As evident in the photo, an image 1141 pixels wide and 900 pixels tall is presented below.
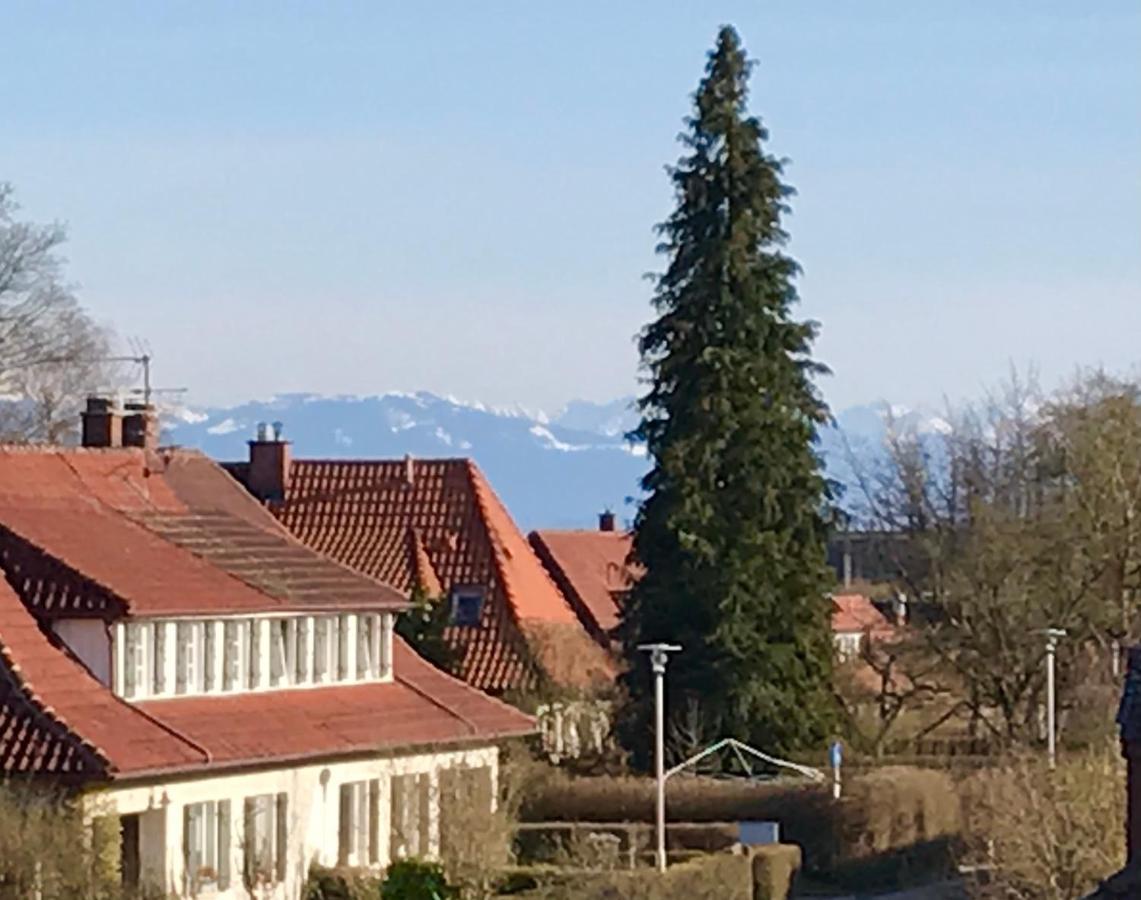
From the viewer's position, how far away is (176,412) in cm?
8319

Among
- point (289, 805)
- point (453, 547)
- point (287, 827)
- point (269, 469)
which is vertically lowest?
point (287, 827)

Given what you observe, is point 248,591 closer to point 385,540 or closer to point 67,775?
point 67,775

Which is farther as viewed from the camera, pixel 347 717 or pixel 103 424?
pixel 103 424

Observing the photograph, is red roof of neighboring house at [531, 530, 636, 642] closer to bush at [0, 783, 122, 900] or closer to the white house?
the white house

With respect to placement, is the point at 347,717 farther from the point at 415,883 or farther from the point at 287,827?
the point at 415,883

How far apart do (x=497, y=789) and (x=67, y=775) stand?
32.8 ft

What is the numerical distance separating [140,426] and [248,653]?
12.4m

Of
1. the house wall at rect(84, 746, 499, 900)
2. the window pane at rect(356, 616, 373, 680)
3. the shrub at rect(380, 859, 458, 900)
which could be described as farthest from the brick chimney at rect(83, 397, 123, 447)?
the shrub at rect(380, 859, 458, 900)

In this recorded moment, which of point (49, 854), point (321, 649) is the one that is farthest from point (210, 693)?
point (49, 854)

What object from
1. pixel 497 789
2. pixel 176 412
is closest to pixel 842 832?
pixel 497 789

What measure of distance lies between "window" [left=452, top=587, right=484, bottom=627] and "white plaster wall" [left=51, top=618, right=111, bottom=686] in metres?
19.9

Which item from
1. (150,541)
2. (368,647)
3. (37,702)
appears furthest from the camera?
(368,647)

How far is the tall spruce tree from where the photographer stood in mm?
57375

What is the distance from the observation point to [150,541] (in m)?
47.2
